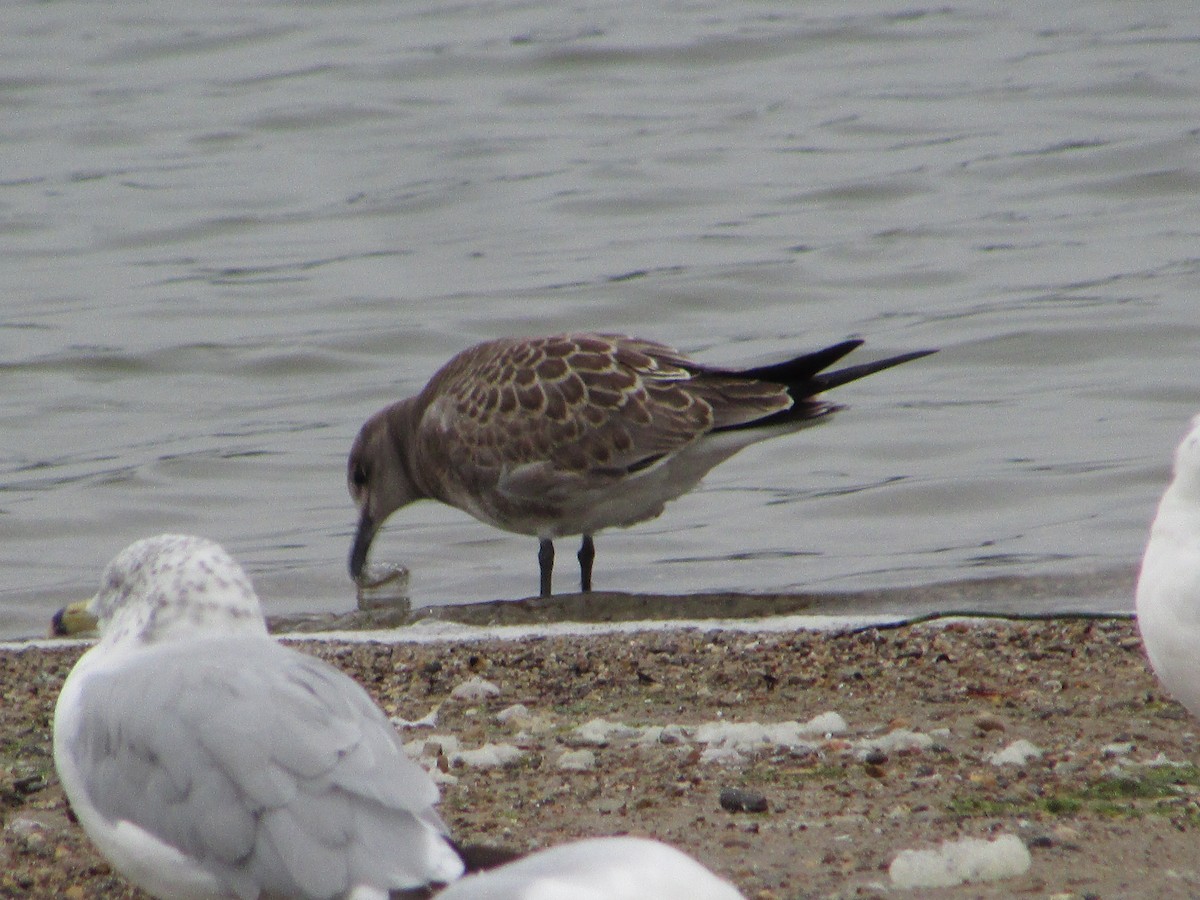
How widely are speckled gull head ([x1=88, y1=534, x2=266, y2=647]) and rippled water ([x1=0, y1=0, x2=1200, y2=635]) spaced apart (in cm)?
390

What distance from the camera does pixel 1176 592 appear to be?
13.4 ft

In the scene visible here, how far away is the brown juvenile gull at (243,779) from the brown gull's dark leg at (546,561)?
170 inches

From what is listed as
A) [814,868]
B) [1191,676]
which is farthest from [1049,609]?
[814,868]

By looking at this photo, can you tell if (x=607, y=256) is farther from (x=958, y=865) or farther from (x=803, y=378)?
(x=958, y=865)

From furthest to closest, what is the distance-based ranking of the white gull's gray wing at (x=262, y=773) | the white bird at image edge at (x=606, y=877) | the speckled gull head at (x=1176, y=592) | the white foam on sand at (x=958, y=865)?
the speckled gull head at (x=1176, y=592), the white foam on sand at (x=958, y=865), the white gull's gray wing at (x=262, y=773), the white bird at image edge at (x=606, y=877)

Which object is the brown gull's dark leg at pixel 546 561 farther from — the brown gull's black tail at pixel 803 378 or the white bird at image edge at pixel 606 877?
the white bird at image edge at pixel 606 877

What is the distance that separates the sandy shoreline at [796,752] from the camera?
3.50m

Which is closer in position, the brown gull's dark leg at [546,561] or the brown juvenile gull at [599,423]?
the brown juvenile gull at [599,423]

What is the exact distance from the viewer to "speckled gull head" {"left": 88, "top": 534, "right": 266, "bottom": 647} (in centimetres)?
360

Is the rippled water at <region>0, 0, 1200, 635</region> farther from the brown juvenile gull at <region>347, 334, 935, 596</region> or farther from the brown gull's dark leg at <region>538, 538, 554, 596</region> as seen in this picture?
the brown juvenile gull at <region>347, 334, 935, 596</region>

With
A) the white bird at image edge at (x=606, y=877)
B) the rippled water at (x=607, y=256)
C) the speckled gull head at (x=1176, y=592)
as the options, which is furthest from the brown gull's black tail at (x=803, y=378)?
the white bird at image edge at (x=606, y=877)

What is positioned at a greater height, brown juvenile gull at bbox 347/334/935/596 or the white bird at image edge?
the white bird at image edge

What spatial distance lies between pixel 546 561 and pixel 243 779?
482 centimetres

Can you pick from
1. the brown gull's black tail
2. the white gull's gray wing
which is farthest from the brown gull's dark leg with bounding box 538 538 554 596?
the white gull's gray wing
